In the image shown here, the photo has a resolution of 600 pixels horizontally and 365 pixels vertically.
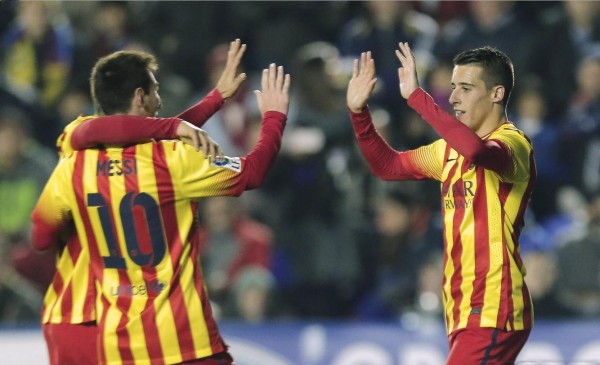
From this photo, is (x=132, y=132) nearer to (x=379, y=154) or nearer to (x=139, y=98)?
(x=139, y=98)

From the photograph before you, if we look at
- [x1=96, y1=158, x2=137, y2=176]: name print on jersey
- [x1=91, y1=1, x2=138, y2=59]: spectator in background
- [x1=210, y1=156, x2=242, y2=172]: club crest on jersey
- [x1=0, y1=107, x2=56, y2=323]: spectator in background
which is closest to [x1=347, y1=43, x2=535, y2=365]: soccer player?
[x1=210, y1=156, x2=242, y2=172]: club crest on jersey

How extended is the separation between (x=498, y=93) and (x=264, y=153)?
3.28 feet

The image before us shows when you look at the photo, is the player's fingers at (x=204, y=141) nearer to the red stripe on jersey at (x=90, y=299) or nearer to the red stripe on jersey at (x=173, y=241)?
the red stripe on jersey at (x=173, y=241)

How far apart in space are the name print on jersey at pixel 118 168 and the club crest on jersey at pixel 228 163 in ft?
1.08

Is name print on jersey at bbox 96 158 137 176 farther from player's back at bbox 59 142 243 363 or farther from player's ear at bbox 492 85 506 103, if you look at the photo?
player's ear at bbox 492 85 506 103

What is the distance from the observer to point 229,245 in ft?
29.3

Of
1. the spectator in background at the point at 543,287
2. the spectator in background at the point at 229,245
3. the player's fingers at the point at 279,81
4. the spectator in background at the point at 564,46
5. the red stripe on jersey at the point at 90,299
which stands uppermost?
the spectator in background at the point at 564,46

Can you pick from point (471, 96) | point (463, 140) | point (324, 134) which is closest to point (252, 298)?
point (324, 134)

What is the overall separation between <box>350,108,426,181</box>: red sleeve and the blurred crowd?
3447 mm

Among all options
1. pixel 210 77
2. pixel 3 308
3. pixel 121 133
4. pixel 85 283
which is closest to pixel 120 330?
pixel 85 283

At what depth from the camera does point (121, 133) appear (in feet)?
15.3

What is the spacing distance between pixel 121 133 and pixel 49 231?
1.82 ft

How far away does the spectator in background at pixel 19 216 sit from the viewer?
335 inches

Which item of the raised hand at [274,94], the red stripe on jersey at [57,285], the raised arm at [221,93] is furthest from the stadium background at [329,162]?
the raised hand at [274,94]
